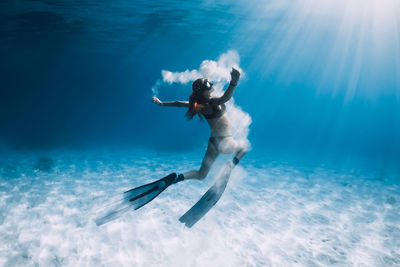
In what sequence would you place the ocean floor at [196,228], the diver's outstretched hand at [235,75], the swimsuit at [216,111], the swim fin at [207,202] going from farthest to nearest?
the ocean floor at [196,228] → the swim fin at [207,202] → the swimsuit at [216,111] → the diver's outstretched hand at [235,75]

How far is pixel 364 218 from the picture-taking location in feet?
26.6

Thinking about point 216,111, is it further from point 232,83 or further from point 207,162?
point 207,162

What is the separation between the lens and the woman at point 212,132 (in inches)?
165

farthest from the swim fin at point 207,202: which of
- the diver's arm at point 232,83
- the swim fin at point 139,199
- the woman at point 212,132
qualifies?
the diver's arm at point 232,83

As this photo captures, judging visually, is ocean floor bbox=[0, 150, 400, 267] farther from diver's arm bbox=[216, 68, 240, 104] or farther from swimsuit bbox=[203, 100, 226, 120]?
diver's arm bbox=[216, 68, 240, 104]

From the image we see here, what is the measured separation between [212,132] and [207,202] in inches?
65.3

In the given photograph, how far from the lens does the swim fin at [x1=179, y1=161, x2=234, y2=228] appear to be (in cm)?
491

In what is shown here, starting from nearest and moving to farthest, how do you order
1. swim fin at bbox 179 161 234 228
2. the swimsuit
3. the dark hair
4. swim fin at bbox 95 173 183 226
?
the dark hair < the swimsuit < swim fin at bbox 95 173 183 226 < swim fin at bbox 179 161 234 228

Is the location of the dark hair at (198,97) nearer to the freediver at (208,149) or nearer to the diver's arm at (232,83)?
the freediver at (208,149)

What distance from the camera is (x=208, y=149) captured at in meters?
5.00

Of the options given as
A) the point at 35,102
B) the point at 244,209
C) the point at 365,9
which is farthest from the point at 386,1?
the point at 35,102

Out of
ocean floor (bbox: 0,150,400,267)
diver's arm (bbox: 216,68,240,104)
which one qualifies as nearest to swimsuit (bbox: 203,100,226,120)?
diver's arm (bbox: 216,68,240,104)

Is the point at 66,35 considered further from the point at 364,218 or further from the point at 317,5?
the point at 364,218

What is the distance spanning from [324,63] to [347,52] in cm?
1307
